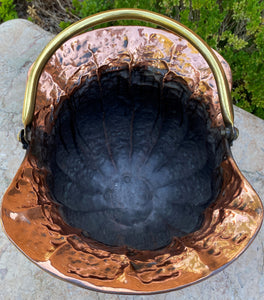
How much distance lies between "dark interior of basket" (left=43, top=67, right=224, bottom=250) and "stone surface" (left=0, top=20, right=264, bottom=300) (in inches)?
9.7

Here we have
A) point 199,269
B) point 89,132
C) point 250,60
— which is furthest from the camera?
point 250,60

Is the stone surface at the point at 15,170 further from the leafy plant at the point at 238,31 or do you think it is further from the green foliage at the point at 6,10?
the green foliage at the point at 6,10

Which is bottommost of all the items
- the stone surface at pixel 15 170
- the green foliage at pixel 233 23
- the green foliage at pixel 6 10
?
the stone surface at pixel 15 170

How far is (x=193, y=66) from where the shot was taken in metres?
0.81

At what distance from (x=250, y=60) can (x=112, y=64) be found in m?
0.77

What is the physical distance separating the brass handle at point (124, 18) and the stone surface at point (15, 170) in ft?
1.66

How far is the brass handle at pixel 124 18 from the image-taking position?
61 centimetres

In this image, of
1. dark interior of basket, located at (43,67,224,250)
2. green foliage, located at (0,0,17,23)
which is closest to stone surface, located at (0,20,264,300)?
dark interior of basket, located at (43,67,224,250)

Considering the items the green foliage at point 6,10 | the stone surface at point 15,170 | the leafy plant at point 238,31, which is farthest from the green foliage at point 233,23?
the green foliage at point 6,10

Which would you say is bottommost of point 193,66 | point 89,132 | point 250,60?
point 89,132

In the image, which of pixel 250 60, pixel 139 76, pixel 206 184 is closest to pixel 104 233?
pixel 206 184

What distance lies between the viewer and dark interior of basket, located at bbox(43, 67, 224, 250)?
79 cm

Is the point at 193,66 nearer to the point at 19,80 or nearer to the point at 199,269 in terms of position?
the point at 199,269

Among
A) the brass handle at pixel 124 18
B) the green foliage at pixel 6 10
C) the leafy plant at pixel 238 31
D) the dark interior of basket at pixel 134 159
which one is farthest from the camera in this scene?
the green foliage at pixel 6 10
